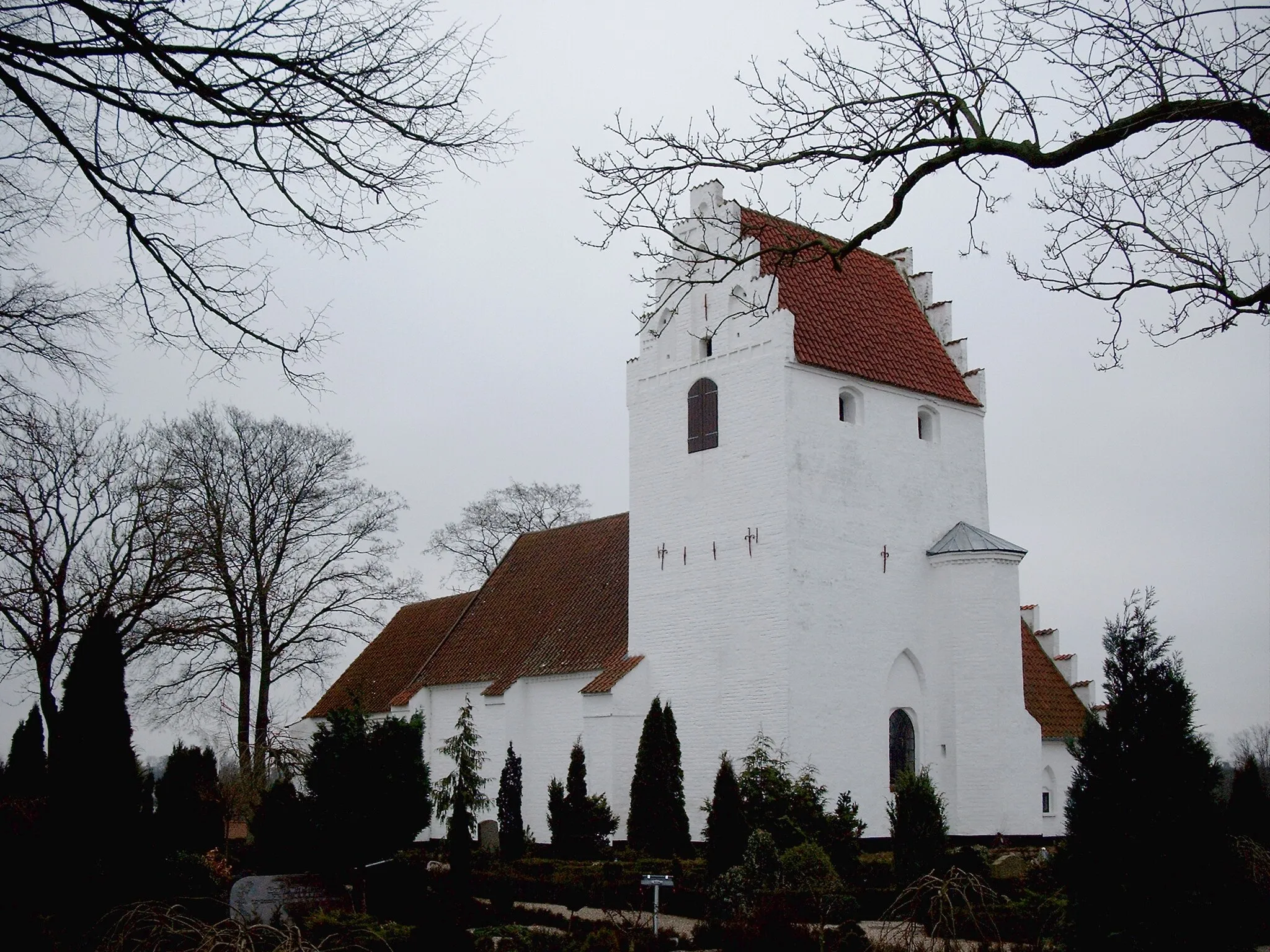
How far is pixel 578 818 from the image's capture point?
71.5 feet

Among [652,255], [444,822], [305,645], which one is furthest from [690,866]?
[305,645]

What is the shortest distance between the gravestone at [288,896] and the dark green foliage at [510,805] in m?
9.66

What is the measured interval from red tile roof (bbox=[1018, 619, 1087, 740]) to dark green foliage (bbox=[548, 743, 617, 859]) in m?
7.86

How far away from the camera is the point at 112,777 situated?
12234 millimetres

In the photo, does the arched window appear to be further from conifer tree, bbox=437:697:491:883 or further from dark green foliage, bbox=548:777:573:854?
conifer tree, bbox=437:697:491:883

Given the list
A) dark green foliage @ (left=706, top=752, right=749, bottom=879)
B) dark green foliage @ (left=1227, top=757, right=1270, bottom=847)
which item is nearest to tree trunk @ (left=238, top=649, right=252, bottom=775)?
dark green foliage @ (left=706, top=752, right=749, bottom=879)

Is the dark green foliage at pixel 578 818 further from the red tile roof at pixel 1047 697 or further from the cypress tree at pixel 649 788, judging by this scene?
the red tile roof at pixel 1047 697

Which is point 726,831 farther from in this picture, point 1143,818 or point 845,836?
point 1143,818

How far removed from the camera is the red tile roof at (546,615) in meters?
25.7

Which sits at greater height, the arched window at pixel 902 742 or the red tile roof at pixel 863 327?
the red tile roof at pixel 863 327

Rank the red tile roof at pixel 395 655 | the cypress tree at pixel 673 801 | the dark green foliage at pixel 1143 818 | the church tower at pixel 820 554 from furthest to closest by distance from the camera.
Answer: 1. the red tile roof at pixel 395 655
2. the church tower at pixel 820 554
3. the cypress tree at pixel 673 801
4. the dark green foliage at pixel 1143 818

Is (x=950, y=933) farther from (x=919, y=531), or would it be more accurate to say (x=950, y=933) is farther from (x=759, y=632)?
(x=919, y=531)

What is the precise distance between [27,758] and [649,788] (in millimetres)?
10645

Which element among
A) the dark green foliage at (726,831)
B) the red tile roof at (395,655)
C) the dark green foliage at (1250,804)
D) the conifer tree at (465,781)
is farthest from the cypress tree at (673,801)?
the red tile roof at (395,655)
